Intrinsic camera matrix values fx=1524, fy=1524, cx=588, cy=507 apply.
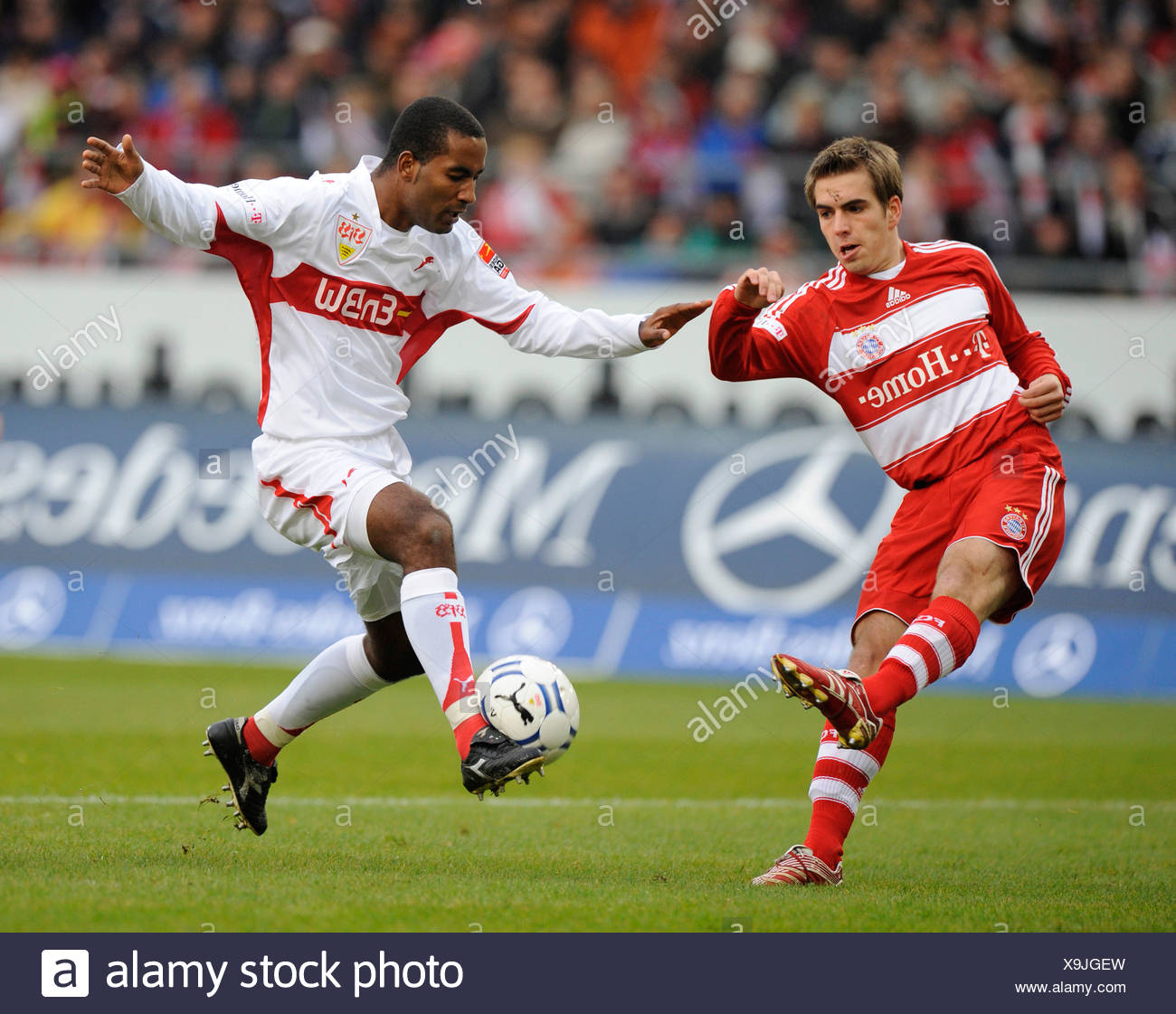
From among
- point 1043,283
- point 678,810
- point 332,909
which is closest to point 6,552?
point 678,810

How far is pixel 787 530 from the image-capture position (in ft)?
43.2

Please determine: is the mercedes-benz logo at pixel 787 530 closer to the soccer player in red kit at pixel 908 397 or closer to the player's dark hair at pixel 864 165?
the soccer player in red kit at pixel 908 397

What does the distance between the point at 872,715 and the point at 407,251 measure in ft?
7.91

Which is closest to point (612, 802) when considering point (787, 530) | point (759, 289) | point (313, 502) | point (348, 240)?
point (313, 502)

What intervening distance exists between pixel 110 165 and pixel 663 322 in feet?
6.98

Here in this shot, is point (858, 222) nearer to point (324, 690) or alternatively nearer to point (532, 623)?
point (324, 690)

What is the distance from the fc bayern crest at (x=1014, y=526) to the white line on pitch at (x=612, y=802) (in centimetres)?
267

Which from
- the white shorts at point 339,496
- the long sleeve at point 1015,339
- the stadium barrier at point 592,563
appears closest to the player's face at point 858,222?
the long sleeve at point 1015,339

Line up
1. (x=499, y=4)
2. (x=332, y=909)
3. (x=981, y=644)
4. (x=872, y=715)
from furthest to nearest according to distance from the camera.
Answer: (x=499, y=4) → (x=981, y=644) → (x=872, y=715) → (x=332, y=909)

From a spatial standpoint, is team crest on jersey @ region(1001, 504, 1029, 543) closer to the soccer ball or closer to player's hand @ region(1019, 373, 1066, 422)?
player's hand @ region(1019, 373, 1066, 422)

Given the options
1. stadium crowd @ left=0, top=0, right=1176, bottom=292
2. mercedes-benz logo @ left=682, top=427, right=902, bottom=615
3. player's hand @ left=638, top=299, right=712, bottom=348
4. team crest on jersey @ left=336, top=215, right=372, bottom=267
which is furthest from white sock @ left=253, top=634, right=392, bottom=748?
stadium crowd @ left=0, top=0, right=1176, bottom=292

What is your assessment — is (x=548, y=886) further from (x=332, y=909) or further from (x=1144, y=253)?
(x=1144, y=253)

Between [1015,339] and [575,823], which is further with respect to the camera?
[575,823]

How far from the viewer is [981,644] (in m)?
12.9
